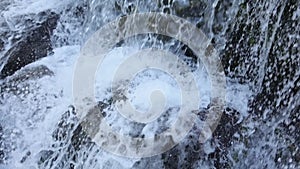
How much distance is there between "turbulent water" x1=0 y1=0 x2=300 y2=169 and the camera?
3467mm

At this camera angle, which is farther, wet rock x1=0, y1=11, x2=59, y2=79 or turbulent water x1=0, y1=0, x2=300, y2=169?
wet rock x1=0, y1=11, x2=59, y2=79

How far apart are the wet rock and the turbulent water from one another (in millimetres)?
80

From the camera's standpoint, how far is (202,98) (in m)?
3.79

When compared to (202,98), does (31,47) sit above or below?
above

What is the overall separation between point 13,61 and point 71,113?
935mm

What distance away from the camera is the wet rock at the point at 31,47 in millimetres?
4305

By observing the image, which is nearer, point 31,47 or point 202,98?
point 202,98

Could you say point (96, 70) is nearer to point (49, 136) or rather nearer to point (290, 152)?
point (49, 136)

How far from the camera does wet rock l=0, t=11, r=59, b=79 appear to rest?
4.30 m

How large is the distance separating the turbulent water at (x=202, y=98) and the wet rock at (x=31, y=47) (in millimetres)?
80

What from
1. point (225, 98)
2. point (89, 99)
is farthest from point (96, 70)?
point (225, 98)

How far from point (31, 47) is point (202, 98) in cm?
165

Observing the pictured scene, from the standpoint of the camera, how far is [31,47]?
4.50 meters

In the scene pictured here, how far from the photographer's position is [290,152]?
3426mm
